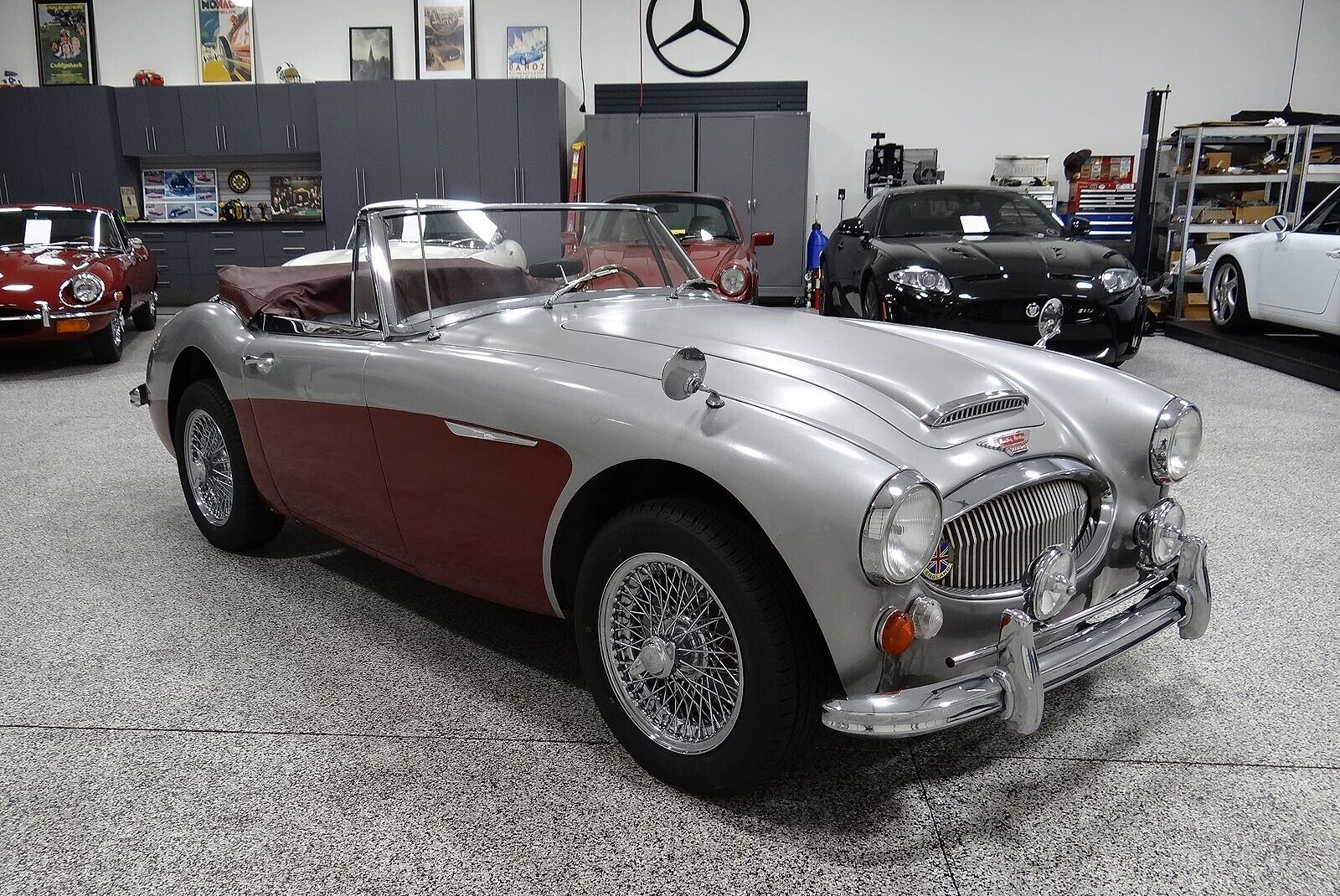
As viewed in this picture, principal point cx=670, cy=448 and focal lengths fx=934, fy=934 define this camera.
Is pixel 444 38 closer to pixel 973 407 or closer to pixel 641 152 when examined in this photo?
pixel 641 152

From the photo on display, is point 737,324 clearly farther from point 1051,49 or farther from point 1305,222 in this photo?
point 1051,49

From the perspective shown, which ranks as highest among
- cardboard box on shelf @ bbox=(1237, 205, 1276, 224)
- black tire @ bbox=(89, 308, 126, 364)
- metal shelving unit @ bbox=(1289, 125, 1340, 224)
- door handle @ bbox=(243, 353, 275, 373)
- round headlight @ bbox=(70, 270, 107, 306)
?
metal shelving unit @ bbox=(1289, 125, 1340, 224)

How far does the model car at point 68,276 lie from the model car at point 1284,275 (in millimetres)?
9303

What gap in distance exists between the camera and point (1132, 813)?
1.93 metres

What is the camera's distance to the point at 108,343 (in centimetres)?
766

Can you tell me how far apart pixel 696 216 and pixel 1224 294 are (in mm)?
4830

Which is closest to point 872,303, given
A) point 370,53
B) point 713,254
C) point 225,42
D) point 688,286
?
point 713,254

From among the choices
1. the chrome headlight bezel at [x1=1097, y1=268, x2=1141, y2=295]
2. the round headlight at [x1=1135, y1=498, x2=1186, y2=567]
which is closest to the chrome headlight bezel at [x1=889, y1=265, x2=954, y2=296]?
the chrome headlight bezel at [x1=1097, y1=268, x2=1141, y2=295]

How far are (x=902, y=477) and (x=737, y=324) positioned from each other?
3.31 ft

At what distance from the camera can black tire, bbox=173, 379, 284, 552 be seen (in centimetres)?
318

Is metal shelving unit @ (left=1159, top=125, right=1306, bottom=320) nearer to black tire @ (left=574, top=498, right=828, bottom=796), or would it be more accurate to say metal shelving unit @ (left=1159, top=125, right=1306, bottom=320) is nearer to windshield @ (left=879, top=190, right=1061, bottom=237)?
windshield @ (left=879, top=190, right=1061, bottom=237)

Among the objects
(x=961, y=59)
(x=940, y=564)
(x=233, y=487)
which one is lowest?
(x=233, y=487)

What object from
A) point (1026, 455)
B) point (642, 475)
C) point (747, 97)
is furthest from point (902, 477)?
point (747, 97)

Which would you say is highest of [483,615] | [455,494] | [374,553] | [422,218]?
[422,218]
